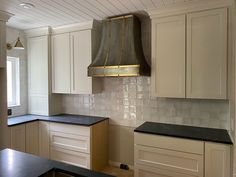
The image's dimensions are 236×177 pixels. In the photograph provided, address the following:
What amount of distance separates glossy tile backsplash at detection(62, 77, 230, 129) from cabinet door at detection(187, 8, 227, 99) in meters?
0.35

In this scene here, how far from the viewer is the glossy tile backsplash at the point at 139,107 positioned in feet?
8.36

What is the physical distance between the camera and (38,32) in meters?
3.43

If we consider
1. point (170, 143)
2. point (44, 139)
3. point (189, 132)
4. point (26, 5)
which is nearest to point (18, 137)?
point (44, 139)

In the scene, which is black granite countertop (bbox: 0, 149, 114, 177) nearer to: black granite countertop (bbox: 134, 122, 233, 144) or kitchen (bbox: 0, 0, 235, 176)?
black granite countertop (bbox: 134, 122, 233, 144)

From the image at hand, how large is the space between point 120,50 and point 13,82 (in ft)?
7.13

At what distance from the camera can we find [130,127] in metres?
3.08

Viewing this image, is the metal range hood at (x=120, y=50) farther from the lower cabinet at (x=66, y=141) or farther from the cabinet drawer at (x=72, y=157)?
the cabinet drawer at (x=72, y=157)

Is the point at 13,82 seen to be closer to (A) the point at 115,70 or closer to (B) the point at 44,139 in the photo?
(B) the point at 44,139

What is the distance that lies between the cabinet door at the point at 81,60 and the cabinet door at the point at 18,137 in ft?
3.36

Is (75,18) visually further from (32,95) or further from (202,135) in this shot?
(202,135)

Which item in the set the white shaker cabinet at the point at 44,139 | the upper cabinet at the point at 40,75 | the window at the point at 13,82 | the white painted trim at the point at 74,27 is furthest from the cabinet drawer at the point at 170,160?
the window at the point at 13,82

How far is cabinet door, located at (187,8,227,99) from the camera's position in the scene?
2.21 m

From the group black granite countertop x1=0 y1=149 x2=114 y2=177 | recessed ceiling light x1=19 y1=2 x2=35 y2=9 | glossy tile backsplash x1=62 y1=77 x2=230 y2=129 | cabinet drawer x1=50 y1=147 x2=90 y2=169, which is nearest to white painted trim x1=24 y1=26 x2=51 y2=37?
recessed ceiling light x1=19 y1=2 x2=35 y2=9

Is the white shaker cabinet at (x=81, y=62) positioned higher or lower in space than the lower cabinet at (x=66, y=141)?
higher
